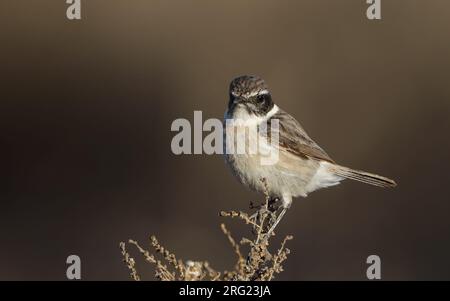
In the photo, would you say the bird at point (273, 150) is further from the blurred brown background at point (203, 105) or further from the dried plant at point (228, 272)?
the blurred brown background at point (203, 105)

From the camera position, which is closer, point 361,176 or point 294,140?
point 294,140

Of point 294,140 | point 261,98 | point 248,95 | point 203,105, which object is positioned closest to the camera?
point 248,95

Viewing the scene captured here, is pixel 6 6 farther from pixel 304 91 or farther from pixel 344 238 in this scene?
pixel 344 238

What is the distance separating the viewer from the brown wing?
6109mm

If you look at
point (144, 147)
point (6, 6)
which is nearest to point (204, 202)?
point (144, 147)

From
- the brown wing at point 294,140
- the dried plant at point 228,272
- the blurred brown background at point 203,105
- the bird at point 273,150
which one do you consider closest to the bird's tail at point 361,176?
the bird at point 273,150

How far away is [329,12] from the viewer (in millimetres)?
10797

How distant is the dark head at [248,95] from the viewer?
581cm

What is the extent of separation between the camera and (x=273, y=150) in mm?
6000

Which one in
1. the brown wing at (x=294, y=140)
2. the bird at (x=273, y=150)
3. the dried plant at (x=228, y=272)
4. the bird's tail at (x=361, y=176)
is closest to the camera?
the dried plant at (x=228, y=272)

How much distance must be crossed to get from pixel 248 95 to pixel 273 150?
510 mm

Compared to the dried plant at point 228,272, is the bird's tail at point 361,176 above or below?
above

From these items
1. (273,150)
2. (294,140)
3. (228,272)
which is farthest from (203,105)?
(228,272)

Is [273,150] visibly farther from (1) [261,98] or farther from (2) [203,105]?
(2) [203,105]
